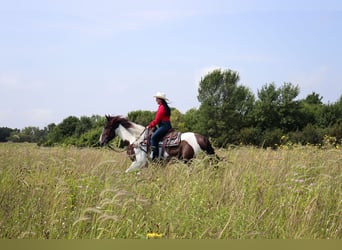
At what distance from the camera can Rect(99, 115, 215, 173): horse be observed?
963 cm

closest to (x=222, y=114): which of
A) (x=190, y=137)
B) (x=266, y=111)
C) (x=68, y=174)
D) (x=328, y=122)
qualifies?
(x=266, y=111)

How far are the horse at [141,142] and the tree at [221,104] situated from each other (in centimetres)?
3208

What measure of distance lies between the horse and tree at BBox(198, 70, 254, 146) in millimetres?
32082

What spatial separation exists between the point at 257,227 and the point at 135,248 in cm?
238

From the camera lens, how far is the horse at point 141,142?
963cm

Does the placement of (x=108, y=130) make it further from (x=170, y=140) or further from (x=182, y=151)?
(x=182, y=151)

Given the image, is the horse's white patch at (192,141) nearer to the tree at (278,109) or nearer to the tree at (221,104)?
the tree at (221,104)

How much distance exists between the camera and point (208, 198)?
475cm

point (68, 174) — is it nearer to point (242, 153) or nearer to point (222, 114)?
point (242, 153)

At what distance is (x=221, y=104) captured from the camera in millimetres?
45062

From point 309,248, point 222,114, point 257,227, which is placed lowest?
point 257,227

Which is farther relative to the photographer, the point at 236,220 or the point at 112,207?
the point at 112,207

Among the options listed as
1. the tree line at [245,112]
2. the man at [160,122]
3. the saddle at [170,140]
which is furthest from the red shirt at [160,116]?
the tree line at [245,112]

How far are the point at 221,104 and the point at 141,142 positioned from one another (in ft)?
117
